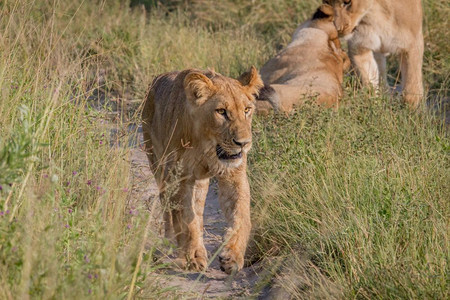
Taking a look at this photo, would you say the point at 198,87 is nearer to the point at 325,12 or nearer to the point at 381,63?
the point at 325,12

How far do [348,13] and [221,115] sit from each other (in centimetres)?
327

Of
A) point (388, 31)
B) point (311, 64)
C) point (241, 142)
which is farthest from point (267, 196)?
point (388, 31)

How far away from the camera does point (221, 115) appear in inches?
172

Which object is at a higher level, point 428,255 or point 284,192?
point 428,255

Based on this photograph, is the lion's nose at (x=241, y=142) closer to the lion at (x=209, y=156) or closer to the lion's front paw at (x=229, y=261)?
the lion at (x=209, y=156)

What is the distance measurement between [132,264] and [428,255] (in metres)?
1.24

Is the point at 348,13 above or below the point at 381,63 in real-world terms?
above

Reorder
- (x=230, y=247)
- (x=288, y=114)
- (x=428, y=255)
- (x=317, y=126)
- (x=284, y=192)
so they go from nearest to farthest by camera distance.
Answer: (x=428, y=255)
(x=230, y=247)
(x=284, y=192)
(x=317, y=126)
(x=288, y=114)

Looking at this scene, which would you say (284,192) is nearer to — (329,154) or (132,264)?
(329,154)

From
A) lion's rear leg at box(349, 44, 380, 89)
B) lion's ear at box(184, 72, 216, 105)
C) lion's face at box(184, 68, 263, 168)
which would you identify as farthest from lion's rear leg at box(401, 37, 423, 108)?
lion's ear at box(184, 72, 216, 105)

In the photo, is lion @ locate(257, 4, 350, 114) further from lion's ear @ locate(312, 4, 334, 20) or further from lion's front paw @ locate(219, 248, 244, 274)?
lion's front paw @ locate(219, 248, 244, 274)

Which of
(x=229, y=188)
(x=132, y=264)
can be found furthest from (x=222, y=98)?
(x=132, y=264)

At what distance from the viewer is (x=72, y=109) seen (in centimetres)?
485

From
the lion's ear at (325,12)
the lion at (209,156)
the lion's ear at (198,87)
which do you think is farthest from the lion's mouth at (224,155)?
the lion's ear at (325,12)
